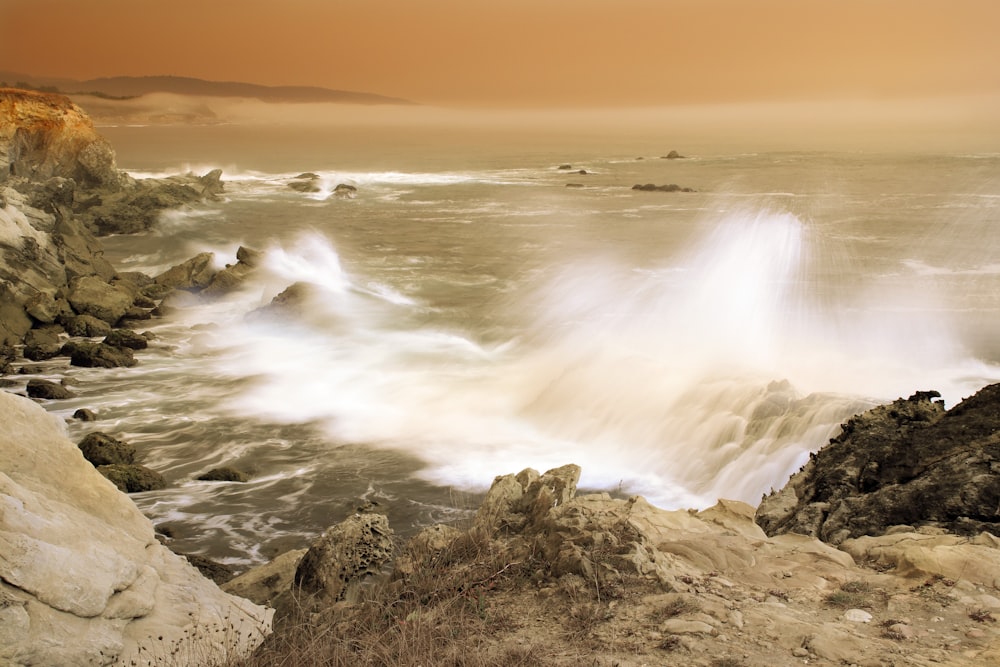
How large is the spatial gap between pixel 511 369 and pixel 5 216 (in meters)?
12.5

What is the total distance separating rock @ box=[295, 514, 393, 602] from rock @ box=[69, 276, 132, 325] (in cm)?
1281

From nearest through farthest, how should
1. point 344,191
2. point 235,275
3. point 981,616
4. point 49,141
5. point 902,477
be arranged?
point 981,616 < point 902,477 < point 235,275 < point 49,141 < point 344,191

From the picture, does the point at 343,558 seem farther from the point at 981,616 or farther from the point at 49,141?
the point at 49,141

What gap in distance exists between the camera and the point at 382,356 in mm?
15836

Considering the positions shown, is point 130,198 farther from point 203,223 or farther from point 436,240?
point 436,240

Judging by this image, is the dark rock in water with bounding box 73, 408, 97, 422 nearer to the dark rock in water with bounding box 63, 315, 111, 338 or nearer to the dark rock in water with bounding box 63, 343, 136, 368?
the dark rock in water with bounding box 63, 343, 136, 368

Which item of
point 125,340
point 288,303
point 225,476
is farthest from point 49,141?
point 225,476

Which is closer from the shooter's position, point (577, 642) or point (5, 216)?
point (577, 642)

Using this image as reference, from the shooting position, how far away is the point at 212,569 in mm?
7289

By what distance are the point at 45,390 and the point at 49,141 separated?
61.5 ft

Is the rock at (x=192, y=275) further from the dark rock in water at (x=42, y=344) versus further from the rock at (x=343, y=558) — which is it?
the rock at (x=343, y=558)

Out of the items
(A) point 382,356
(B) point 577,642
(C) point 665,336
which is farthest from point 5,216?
(B) point 577,642

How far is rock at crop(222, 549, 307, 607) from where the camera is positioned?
623 cm

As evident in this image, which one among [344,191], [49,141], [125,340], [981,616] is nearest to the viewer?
[981,616]
